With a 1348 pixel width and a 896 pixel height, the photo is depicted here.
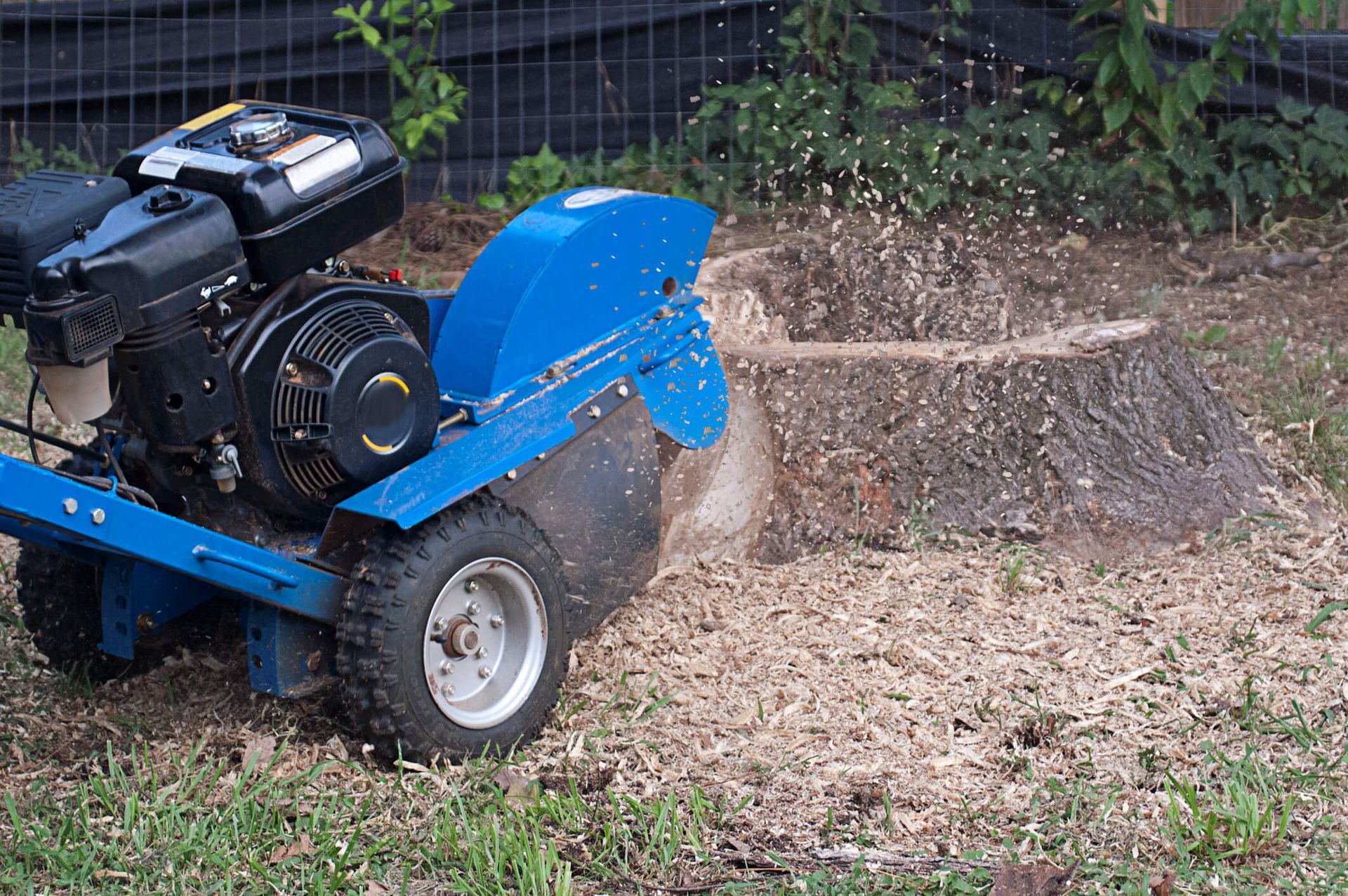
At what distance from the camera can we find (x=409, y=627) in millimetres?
2746

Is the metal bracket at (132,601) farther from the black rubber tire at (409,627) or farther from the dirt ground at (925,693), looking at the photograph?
the black rubber tire at (409,627)

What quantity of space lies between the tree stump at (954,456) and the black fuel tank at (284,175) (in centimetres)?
145

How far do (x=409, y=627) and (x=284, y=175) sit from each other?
0.91m

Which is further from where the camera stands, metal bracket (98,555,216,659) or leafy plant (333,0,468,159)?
leafy plant (333,0,468,159)

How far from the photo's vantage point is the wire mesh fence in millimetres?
6355

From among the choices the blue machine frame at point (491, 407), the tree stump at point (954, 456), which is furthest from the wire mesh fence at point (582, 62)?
the blue machine frame at point (491, 407)

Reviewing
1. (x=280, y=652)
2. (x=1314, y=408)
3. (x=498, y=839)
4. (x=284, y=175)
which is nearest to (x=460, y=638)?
(x=280, y=652)

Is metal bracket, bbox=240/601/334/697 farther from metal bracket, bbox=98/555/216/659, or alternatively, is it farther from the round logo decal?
the round logo decal

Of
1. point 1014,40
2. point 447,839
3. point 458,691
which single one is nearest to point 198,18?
point 1014,40

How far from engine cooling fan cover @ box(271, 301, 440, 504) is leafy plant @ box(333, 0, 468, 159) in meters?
3.34

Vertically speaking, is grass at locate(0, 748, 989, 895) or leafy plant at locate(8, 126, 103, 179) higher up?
leafy plant at locate(8, 126, 103, 179)

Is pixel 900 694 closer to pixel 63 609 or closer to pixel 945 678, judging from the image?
pixel 945 678

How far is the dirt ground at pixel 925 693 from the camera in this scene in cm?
277

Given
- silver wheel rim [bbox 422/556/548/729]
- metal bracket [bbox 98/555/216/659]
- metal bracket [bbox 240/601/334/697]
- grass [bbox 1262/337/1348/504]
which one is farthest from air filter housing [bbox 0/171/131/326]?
grass [bbox 1262/337/1348/504]
